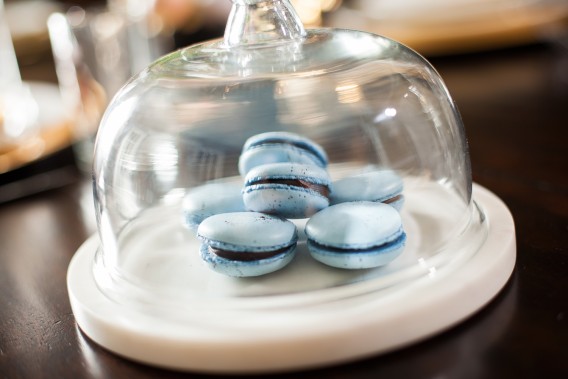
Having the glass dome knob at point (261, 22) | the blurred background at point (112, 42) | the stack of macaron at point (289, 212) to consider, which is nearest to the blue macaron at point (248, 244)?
the stack of macaron at point (289, 212)

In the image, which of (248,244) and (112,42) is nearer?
(248,244)

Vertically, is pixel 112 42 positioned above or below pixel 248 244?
below

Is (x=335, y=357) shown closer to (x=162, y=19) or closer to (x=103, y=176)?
(x=103, y=176)

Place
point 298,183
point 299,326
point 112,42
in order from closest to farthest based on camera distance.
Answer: point 299,326 < point 298,183 < point 112,42

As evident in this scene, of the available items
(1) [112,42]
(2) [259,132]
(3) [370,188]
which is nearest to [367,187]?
(3) [370,188]

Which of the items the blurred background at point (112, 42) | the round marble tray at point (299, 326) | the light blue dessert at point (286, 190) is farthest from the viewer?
the blurred background at point (112, 42)

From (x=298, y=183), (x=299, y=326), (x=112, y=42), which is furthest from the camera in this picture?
(x=112, y=42)

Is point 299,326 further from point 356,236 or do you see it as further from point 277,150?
point 277,150

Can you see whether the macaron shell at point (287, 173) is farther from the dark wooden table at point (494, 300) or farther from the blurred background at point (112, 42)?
the blurred background at point (112, 42)
